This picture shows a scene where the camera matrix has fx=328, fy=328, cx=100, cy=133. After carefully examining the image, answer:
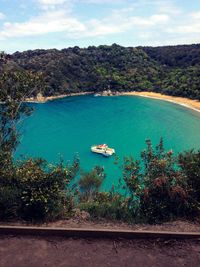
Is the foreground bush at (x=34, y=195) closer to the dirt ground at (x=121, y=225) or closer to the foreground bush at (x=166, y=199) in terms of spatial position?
the dirt ground at (x=121, y=225)

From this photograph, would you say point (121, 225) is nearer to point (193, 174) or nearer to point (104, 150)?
point (193, 174)

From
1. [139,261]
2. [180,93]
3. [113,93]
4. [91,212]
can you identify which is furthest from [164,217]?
[113,93]

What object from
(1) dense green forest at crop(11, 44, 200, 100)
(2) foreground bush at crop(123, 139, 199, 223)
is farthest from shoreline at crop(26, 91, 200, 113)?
(2) foreground bush at crop(123, 139, 199, 223)

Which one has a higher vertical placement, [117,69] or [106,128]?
[117,69]

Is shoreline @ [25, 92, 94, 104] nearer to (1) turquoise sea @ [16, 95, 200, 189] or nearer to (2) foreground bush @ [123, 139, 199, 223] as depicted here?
(1) turquoise sea @ [16, 95, 200, 189]

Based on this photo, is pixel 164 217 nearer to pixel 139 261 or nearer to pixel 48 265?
pixel 139 261

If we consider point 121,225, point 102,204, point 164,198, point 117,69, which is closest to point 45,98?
point 117,69
